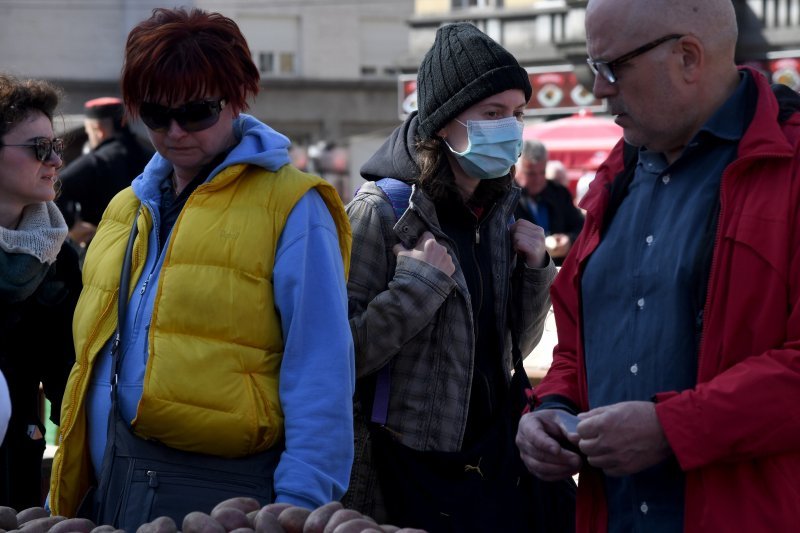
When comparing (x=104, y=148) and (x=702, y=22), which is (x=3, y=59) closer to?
(x=104, y=148)

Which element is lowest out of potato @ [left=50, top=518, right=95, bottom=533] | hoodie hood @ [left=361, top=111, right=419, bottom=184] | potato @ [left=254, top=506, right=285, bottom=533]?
potato @ [left=50, top=518, right=95, bottom=533]

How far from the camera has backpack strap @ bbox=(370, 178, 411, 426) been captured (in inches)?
147

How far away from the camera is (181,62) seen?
124 inches

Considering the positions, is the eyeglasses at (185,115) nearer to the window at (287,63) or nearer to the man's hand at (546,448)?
the man's hand at (546,448)

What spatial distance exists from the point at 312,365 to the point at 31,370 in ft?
3.53

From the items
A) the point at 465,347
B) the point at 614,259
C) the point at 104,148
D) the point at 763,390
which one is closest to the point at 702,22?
the point at 614,259

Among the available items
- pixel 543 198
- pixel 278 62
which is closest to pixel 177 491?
pixel 543 198

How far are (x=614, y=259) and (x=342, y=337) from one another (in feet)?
2.27

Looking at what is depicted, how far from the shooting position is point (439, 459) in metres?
3.67

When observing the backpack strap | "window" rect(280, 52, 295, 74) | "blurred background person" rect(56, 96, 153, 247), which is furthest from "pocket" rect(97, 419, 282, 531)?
"window" rect(280, 52, 295, 74)

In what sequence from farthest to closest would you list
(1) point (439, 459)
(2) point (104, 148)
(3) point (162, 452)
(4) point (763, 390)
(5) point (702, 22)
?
(2) point (104, 148), (1) point (439, 459), (3) point (162, 452), (5) point (702, 22), (4) point (763, 390)

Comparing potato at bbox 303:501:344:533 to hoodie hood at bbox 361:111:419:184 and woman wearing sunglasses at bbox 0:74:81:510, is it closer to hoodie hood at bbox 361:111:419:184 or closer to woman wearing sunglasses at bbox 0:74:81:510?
woman wearing sunglasses at bbox 0:74:81:510

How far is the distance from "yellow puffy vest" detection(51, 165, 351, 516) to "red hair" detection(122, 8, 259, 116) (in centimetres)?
21

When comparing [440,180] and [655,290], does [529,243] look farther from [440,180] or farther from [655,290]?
[655,290]
